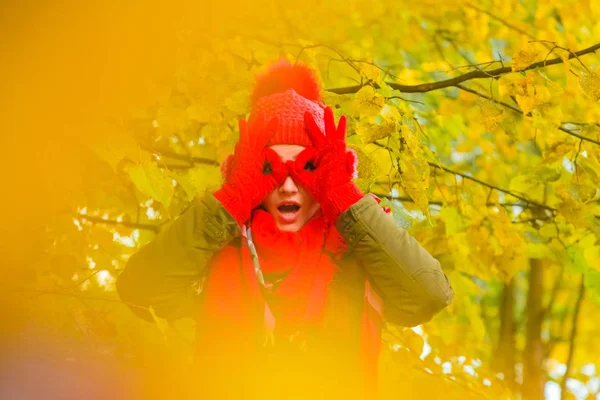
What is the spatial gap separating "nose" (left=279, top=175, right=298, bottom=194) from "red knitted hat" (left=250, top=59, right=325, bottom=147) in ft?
0.37

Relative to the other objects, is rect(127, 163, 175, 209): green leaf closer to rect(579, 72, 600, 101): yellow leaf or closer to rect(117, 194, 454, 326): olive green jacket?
rect(117, 194, 454, 326): olive green jacket

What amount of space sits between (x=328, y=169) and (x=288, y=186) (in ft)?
0.38

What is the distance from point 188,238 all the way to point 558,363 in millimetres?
8091

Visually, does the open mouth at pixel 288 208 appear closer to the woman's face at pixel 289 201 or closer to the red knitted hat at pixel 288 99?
the woman's face at pixel 289 201

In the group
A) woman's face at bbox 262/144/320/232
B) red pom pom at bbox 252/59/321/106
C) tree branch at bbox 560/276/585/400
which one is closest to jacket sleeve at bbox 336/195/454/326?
woman's face at bbox 262/144/320/232

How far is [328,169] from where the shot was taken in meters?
2.00

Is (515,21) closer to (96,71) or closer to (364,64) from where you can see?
(364,64)

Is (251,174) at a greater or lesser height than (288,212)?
greater

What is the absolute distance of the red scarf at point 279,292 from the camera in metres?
2.00

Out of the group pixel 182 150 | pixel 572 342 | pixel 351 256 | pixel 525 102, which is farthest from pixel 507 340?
pixel 351 256

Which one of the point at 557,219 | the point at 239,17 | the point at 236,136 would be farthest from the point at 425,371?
the point at 239,17

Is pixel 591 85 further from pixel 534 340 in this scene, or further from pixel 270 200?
pixel 534 340

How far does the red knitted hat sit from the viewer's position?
2.08 m

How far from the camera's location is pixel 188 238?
1995 mm
